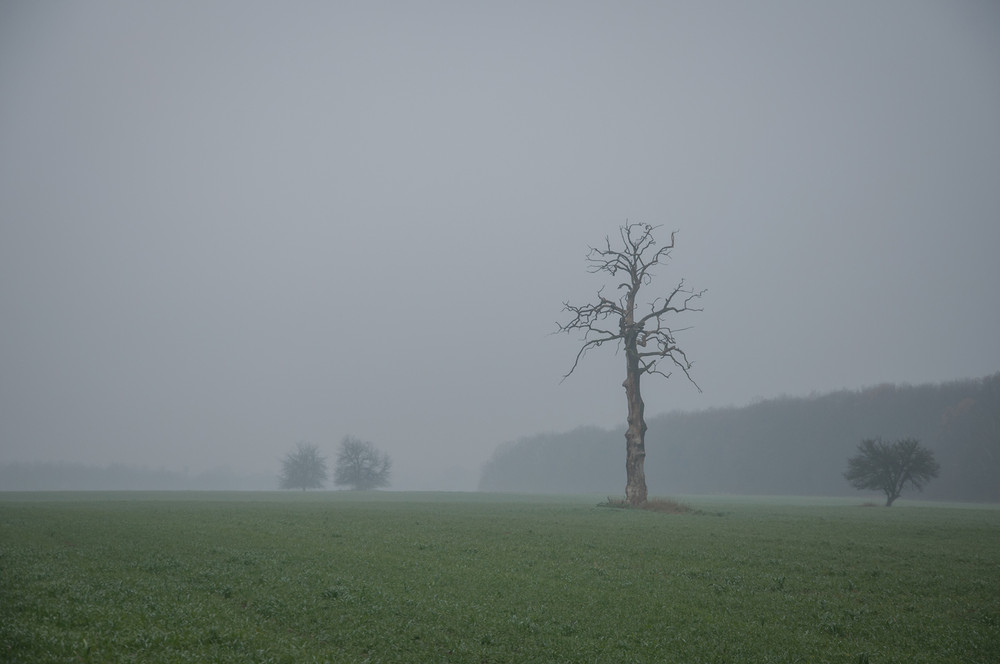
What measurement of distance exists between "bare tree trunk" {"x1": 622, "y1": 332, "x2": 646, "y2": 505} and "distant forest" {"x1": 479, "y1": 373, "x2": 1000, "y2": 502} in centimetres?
7607

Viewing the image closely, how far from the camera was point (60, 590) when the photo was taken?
1348 cm

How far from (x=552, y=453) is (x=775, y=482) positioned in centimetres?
7542

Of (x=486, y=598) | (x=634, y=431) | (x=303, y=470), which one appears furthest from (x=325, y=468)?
(x=486, y=598)

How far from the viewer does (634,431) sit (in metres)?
46.2

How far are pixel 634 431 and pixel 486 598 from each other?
34.0m

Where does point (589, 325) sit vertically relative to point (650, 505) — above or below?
above

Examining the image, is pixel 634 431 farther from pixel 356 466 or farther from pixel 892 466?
pixel 356 466

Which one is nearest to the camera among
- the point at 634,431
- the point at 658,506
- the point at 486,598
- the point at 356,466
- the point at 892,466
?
the point at 486,598

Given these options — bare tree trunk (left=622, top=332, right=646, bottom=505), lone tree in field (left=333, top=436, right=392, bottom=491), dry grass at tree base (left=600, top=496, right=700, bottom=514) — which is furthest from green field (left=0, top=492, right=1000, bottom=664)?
lone tree in field (left=333, top=436, right=392, bottom=491)

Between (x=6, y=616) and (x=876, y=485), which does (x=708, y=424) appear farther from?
(x=6, y=616)

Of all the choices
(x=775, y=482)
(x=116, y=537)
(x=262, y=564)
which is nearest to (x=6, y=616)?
(x=262, y=564)

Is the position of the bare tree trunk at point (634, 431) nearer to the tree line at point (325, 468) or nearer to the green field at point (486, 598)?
the green field at point (486, 598)

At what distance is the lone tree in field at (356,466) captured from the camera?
127 metres

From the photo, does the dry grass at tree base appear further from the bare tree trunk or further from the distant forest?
the distant forest
